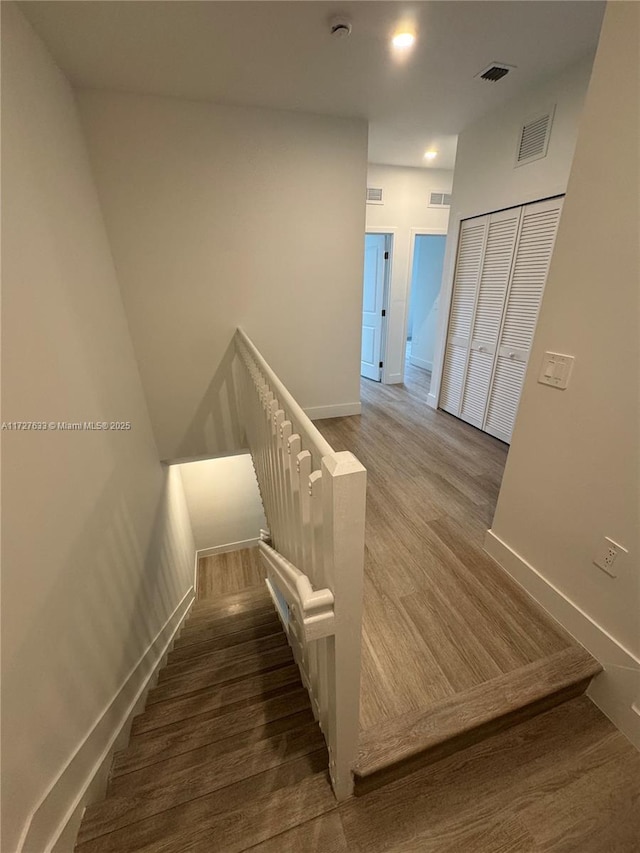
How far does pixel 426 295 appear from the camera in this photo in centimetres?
545

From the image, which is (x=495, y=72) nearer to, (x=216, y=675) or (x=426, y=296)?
(x=426, y=296)

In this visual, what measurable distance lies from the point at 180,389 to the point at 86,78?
2.09 m

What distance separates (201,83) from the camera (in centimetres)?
218

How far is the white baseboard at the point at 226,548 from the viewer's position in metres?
4.48

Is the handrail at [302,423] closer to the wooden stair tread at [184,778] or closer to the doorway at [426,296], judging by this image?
A: the wooden stair tread at [184,778]

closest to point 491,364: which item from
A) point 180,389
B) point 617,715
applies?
point 617,715

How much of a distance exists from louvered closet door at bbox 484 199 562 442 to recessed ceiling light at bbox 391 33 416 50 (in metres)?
1.36

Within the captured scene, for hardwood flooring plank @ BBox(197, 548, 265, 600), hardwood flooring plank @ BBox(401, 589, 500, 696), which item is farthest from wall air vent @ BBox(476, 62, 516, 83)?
hardwood flooring plank @ BBox(197, 548, 265, 600)

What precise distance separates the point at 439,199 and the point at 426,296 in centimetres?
150

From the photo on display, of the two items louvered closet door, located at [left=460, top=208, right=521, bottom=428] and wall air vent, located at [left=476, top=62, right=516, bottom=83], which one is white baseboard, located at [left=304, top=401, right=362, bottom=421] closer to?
louvered closet door, located at [left=460, top=208, right=521, bottom=428]

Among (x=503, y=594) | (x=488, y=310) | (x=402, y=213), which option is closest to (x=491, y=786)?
(x=503, y=594)

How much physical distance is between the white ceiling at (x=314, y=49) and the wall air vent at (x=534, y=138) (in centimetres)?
22

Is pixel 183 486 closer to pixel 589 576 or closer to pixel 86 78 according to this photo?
pixel 86 78

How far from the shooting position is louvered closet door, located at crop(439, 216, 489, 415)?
3.07 m
